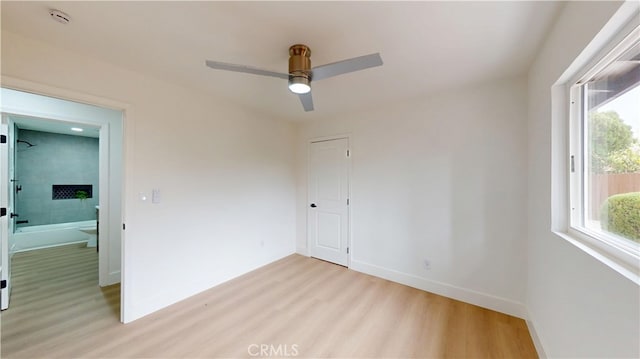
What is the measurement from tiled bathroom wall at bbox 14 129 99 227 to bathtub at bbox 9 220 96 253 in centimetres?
37

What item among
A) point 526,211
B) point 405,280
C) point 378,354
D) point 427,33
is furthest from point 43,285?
point 526,211

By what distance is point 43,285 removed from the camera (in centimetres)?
288

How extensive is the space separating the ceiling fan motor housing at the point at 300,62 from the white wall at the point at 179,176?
5.36 ft

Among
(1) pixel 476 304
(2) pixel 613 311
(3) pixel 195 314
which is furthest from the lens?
(1) pixel 476 304

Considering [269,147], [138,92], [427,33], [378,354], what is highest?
[427,33]

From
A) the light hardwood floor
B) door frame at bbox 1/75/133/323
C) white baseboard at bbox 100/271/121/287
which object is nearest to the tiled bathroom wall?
the light hardwood floor

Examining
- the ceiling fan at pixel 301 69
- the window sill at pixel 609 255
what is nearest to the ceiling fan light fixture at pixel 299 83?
the ceiling fan at pixel 301 69

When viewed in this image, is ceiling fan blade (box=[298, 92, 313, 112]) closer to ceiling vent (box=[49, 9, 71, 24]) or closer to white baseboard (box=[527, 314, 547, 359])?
ceiling vent (box=[49, 9, 71, 24])

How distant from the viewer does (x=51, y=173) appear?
5.40 metres

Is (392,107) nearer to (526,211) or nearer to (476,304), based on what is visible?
(526,211)

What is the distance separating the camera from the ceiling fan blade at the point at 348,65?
4.60ft

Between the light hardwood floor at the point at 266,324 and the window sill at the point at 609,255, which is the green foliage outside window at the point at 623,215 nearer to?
Answer: the window sill at the point at 609,255

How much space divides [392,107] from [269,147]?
1.94m

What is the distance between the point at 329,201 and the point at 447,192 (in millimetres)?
1741
